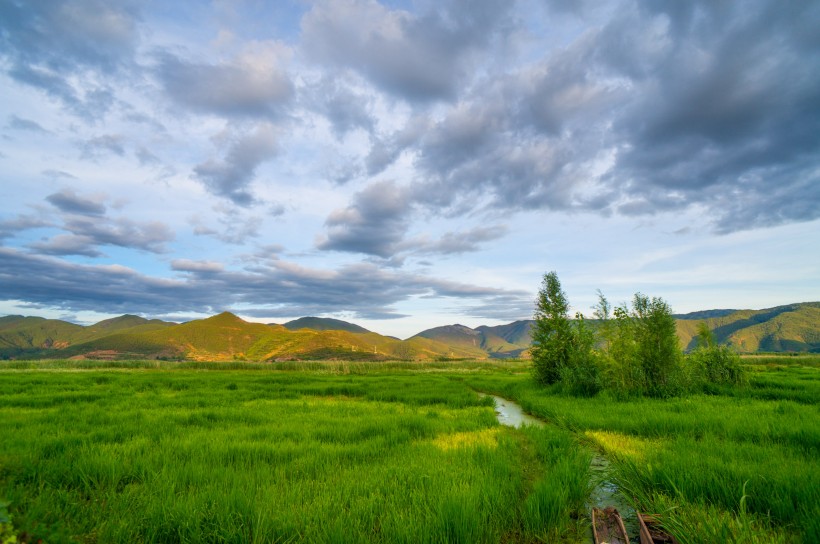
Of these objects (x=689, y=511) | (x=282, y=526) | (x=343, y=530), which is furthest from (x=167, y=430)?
(x=689, y=511)

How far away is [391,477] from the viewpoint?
549 centimetres

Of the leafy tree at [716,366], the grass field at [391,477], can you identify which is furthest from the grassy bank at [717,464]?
the leafy tree at [716,366]

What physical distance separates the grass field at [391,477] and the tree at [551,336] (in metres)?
11.8

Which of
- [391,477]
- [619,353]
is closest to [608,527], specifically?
[391,477]

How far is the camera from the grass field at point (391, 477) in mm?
3818

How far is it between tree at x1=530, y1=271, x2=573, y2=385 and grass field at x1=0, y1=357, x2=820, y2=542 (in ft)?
38.7

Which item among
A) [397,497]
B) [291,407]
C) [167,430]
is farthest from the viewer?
[291,407]

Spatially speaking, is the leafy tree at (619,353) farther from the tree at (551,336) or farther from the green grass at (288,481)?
the green grass at (288,481)

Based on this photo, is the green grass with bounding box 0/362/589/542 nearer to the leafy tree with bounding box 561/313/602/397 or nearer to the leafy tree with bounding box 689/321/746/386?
the leafy tree with bounding box 561/313/602/397

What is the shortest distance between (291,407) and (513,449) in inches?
371

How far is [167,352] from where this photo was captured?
650ft

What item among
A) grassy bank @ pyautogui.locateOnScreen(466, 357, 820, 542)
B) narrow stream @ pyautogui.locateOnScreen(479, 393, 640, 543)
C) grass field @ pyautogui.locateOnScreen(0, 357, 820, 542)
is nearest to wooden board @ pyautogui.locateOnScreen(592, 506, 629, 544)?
narrow stream @ pyautogui.locateOnScreen(479, 393, 640, 543)

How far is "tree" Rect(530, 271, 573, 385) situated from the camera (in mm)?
22328

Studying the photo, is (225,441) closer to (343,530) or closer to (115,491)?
(115,491)
